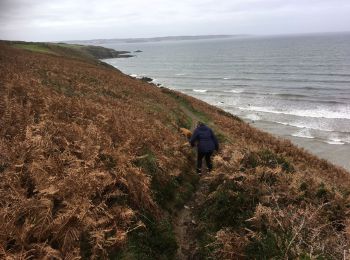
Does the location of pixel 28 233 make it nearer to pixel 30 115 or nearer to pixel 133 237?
pixel 133 237

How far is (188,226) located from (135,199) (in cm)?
182

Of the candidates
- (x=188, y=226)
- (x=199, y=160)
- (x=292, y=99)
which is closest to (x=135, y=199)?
(x=188, y=226)

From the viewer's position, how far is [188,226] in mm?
8883

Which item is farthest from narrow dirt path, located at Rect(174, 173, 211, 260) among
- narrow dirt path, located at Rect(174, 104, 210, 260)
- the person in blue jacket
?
the person in blue jacket

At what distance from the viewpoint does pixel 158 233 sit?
7723 mm

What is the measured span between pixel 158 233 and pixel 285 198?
3.45 meters

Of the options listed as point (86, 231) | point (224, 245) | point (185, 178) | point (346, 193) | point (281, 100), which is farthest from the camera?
point (281, 100)

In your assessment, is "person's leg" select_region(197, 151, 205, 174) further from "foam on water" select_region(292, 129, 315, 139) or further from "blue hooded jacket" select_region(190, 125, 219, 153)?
"foam on water" select_region(292, 129, 315, 139)

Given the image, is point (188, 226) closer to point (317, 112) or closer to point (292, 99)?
point (317, 112)

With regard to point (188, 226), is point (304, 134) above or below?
below

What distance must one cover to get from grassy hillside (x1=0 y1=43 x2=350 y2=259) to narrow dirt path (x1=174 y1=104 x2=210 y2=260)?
3 cm

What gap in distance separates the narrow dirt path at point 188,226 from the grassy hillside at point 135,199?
0.03 metres

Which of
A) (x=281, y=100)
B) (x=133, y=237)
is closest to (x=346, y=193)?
(x=133, y=237)

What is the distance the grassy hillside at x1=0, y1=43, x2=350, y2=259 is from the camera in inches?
244
